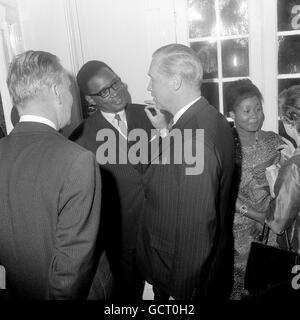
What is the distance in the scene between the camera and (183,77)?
1.61 m

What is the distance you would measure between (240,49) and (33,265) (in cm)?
239

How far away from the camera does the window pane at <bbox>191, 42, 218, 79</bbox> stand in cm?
289

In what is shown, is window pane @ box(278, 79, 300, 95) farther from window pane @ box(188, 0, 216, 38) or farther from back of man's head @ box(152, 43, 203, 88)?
back of man's head @ box(152, 43, 203, 88)

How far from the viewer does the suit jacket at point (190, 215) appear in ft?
4.67

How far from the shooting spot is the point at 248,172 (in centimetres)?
228

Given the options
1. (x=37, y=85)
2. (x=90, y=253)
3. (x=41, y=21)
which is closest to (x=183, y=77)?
(x=37, y=85)

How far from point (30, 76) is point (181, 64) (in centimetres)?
72

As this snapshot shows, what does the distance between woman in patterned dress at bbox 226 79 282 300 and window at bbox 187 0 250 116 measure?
1.57 ft

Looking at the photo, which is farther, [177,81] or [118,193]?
[118,193]

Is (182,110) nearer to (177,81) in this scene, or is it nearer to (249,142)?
(177,81)

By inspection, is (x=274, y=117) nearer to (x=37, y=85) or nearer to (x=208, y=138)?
(x=208, y=138)

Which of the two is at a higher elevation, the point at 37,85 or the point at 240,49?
the point at 240,49

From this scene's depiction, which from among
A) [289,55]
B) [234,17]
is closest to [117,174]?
[234,17]

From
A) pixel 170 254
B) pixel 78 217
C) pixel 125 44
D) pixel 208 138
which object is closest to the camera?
pixel 78 217
